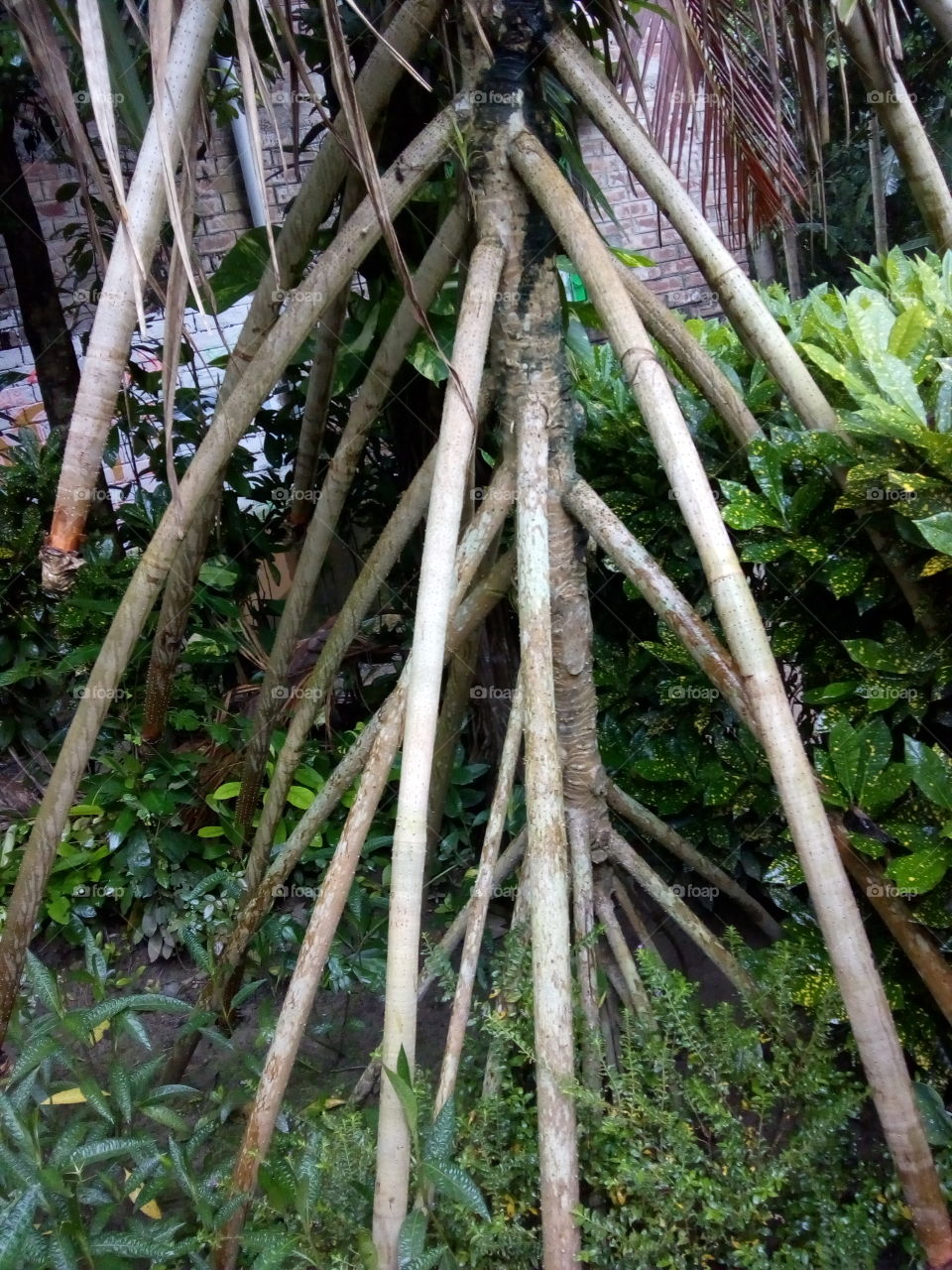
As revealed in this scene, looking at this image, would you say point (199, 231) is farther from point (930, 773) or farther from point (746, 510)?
point (930, 773)

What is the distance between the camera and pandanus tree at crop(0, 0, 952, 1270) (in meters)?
1.11

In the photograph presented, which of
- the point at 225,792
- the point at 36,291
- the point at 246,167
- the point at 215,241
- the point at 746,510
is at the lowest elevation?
the point at 225,792

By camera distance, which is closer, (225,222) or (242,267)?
(242,267)

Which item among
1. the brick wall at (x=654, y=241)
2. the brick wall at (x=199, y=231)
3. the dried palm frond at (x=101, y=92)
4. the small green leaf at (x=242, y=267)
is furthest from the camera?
the brick wall at (x=654, y=241)

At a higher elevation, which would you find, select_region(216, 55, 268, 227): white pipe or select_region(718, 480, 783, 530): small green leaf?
select_region(216, 55, 268, 227): white pipe

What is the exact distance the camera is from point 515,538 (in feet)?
4.93

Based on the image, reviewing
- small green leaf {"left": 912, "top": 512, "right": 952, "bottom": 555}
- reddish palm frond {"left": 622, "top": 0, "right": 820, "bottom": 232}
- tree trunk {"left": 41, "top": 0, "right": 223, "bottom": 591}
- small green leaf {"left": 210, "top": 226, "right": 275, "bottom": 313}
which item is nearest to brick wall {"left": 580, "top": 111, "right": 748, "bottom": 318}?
reddish palm frond {"left": 622, "top": 0, "right": 820, "bottom": 232}

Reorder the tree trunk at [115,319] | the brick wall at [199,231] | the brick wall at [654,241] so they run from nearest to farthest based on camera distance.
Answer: the tree trunk at [115,319] → the brick wall at [199,231] → the brick wall at [654,241]

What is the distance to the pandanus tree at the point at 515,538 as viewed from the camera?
1112mm

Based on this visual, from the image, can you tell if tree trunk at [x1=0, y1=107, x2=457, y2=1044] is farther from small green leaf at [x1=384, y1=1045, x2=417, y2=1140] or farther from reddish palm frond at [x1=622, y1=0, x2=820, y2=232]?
small green leaf at [x1=384, y1=1045, x2=417, y2=1140]

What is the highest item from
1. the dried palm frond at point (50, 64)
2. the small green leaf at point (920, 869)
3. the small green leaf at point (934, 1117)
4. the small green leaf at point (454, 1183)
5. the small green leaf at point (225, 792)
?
the dried palm frond at point (50, 64)

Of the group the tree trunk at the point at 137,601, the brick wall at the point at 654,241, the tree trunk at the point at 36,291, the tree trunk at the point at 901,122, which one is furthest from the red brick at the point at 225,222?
the tree trunk at the point at 901,122

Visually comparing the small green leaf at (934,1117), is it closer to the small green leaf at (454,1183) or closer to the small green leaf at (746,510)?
the small green leaf at (454,1183)

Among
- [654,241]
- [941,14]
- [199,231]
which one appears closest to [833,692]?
[941,14]
